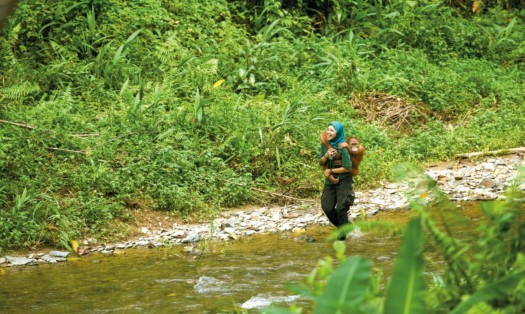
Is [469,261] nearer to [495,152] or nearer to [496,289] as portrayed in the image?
[496,289]

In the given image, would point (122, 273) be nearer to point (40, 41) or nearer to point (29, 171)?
point (29, 171)

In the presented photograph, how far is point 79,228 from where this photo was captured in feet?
29.9

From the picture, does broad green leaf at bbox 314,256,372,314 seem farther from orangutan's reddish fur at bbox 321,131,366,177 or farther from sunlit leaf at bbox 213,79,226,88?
sunlit leaf at bbox 213,79,226,88

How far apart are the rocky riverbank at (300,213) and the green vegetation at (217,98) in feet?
0.86

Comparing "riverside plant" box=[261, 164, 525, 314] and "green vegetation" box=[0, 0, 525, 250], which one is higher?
"riverside plant" box=[261, 164, 525, 314]

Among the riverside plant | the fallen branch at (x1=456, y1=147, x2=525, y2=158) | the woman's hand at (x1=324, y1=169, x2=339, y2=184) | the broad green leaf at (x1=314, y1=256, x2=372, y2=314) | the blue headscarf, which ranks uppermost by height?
the broad green leaf at (x1=314, y1=256, x2=372, y2=314)

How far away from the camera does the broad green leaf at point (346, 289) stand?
2082 mm

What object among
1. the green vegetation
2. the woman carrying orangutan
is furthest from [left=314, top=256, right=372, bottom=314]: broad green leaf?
the green vegetation

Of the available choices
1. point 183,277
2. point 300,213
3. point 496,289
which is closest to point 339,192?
point 300,213

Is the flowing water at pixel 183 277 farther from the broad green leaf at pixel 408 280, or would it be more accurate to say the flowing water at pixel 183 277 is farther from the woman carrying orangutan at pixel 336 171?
the broad green leaf at pixel 408 280

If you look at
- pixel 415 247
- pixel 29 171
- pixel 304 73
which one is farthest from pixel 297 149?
pixel 415 247

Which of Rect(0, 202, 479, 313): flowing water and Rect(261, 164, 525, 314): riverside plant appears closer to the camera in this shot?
Rect(261, 164, 525, 314): riverside plant

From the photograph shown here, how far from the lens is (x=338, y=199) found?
868 cm

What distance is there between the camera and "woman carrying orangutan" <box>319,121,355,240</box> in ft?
27.9
